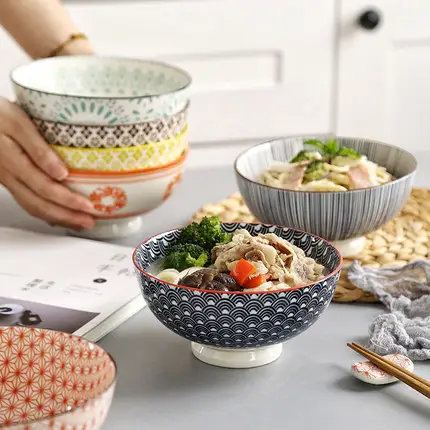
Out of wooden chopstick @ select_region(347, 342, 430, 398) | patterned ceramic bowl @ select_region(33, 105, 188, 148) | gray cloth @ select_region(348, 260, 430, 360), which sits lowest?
gray cloth @ select_region(348, 260, 430, 360)

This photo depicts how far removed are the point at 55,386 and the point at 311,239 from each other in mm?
355

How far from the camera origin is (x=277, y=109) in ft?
9.12

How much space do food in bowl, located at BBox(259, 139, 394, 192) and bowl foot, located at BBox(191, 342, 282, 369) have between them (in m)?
0.32

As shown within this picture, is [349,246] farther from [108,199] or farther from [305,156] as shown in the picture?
[108,199]

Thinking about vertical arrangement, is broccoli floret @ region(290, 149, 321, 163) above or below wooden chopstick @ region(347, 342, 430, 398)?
above

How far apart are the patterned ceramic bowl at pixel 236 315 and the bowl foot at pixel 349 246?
0.87ft

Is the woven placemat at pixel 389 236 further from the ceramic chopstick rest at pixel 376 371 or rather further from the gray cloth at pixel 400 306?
the ceramic chopstick rest at pixel 376 371

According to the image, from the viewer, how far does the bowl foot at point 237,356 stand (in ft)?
3.05

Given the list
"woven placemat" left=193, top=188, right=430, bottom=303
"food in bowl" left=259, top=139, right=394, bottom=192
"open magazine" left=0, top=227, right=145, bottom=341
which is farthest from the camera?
"food in bowl" left=259, top=139, right=394, bottom=192

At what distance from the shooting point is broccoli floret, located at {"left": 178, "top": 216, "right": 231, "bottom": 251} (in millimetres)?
1011

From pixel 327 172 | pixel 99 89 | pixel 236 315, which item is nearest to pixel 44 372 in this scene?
pixel 236 315

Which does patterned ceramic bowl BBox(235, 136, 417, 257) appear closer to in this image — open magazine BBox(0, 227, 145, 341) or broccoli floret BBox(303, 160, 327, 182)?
broccoli floret BBox(303, 160, 327, 182)

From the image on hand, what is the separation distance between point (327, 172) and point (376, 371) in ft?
1.32

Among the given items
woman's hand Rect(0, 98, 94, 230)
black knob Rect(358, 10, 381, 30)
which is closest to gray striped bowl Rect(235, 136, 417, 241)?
woman's hand Rect(0, 98, 94, 230)
